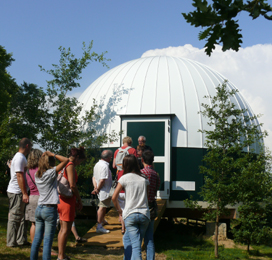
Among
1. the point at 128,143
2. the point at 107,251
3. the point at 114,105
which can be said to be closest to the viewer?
the point at 107,251

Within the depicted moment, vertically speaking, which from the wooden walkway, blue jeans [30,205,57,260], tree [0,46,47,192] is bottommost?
the wooden walkway

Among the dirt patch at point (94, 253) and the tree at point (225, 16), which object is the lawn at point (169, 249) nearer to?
the dirt patch at point (94, 253)

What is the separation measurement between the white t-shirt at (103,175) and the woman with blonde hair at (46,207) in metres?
2.15

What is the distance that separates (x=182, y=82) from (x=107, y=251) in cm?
666

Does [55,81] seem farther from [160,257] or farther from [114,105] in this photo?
[160,257]

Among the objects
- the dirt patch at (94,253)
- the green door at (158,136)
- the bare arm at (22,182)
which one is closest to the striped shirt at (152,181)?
the dirt patch at (94,253)

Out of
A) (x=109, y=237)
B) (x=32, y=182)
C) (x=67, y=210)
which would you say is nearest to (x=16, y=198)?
(x=32, y=182)

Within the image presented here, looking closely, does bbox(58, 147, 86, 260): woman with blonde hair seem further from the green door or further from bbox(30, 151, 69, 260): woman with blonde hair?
the green door

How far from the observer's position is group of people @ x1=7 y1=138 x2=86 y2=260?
407 cm

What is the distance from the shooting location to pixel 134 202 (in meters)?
3.84

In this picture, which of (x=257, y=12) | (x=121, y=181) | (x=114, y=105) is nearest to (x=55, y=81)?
(x=114, y=105)

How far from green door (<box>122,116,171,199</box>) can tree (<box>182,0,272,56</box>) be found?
7.92m

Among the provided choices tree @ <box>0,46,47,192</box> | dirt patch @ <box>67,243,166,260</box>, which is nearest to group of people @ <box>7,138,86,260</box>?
dirt patch @ <box>67,243,166,260</box>

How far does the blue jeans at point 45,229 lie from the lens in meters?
3.96
